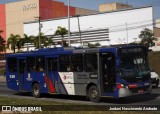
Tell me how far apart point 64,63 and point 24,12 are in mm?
95838

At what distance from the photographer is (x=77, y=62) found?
789 inches

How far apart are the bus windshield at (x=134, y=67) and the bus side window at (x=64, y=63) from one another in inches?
137

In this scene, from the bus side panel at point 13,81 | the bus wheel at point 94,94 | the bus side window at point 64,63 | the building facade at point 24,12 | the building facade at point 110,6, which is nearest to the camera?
the bus wheel at point 94,94

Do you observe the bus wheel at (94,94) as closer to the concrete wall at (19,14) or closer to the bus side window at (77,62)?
the bus side window at (77,62)

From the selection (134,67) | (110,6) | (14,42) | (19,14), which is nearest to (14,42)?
(14,42)

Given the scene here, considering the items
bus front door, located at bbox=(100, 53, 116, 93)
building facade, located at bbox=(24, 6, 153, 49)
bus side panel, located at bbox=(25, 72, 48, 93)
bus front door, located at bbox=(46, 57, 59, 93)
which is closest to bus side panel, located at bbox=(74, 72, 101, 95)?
bus front door, located at bbox=(100, 53, 116, 93)

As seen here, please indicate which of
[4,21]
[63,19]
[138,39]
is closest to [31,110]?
[138,39]

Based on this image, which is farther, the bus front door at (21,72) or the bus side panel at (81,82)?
the bus front door at (21,72)

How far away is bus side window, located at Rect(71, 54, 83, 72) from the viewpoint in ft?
65.1

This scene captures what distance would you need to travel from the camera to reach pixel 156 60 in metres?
55.6

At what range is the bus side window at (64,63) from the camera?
20.6m

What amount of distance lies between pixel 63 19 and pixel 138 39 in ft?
77.6

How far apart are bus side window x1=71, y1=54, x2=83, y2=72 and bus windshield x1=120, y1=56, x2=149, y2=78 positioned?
2.52 m

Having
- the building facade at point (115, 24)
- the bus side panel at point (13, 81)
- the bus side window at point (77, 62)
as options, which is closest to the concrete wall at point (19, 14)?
the building facade at point (115, 24)
